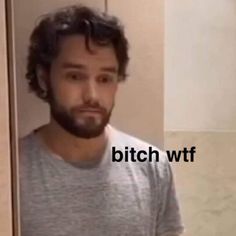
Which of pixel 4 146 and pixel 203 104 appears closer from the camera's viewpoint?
pixel 4 146

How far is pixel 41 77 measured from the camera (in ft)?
2.61

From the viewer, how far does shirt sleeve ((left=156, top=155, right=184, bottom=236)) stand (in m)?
0.84

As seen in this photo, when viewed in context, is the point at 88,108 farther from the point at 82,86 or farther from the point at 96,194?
the point at 96,194

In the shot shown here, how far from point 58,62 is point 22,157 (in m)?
0.19

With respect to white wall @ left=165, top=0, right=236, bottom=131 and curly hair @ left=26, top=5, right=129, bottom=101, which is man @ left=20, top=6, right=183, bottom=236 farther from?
white wall @ left=165, top=0, right=236, bottom=131

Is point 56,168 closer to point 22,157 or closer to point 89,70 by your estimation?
point 22,157

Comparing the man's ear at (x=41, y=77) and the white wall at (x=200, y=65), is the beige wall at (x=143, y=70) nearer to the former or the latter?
the white wall at (x=200, y=65)

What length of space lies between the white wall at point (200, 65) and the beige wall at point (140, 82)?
2 cm

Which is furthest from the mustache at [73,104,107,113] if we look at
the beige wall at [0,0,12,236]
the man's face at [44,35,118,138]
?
the beige wall at [0,0,12,236]

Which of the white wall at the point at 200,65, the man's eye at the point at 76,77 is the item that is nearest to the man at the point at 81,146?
the man's eye at the point at 76,77

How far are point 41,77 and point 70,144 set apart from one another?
5.5 inches

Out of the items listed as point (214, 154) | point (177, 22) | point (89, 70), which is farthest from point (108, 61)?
point (214, 154)

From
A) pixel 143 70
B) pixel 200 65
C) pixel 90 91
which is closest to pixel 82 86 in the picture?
pixel 90 91

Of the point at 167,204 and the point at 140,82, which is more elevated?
the point at 140,82
